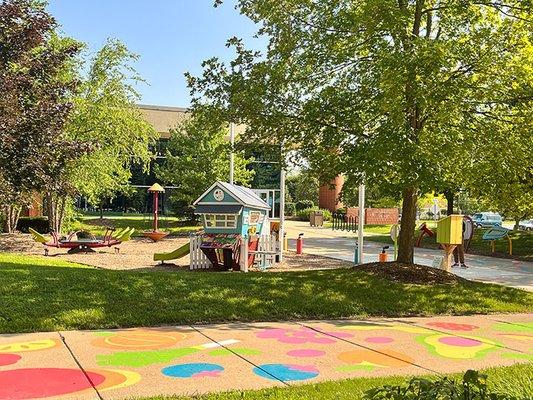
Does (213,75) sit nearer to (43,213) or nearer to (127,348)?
(127,348)

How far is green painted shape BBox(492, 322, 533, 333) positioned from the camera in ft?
29.3

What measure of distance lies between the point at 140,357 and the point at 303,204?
54834mm

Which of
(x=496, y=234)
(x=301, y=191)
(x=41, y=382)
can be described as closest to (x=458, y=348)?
(x=41, y=382)

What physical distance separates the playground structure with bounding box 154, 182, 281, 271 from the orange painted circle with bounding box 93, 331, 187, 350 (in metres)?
7.79

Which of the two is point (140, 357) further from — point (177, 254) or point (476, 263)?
point (476, 263)

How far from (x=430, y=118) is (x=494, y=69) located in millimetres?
1545

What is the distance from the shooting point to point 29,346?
6.68 metres

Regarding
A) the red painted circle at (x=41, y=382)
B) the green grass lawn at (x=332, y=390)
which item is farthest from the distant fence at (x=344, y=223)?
the red painted circle at (x=41, y=382)

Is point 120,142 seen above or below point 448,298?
above

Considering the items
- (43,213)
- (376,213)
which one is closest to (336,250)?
(43,213)

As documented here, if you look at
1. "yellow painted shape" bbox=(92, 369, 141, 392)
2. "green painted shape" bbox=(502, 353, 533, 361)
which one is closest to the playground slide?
"green painted shape" bbox=(502, 353, 533, 361)

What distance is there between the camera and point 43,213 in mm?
33094

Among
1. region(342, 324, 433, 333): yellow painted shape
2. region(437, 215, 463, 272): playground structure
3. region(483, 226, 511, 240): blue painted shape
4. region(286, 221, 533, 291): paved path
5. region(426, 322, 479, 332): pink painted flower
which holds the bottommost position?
region(286, 221, 533, 291): paved path

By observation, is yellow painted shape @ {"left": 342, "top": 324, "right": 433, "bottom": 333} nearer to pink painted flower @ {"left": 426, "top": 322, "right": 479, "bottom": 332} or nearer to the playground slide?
pink painted flower @ {"left": 426, "top": 322, "right": 479, "bottom": 332}
